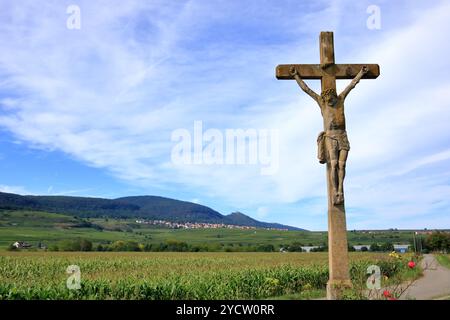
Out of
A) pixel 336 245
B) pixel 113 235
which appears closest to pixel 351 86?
pixel 336 245

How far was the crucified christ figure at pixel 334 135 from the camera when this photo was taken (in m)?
9.77

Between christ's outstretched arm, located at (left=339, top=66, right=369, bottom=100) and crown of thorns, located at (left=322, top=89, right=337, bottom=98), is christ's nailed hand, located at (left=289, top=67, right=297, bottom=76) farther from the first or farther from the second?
christ's outstretched arm, located at (left=339, top=66, right=369, bottom=100)

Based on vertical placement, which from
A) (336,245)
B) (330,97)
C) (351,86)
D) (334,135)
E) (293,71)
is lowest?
(336,245)

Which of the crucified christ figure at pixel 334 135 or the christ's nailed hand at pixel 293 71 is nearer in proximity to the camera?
the crucified christ figure at pixel 334 135

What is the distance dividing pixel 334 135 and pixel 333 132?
0.08 metres

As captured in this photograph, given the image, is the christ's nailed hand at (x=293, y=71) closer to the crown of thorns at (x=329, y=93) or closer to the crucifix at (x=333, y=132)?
the crucifix at (x=333, y=132)

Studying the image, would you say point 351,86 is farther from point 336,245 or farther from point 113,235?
point 113,235

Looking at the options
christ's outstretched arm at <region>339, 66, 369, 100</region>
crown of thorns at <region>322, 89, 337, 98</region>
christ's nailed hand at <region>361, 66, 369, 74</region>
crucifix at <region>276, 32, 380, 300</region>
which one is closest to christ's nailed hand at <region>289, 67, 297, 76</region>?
crucifix at <region>276, 32, 380, 300</region>

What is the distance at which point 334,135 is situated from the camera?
9852 mm

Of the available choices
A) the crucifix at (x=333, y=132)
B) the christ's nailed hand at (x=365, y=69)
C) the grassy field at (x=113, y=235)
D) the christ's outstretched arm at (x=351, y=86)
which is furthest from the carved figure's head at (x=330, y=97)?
the grassy field at (x=113, y=235)

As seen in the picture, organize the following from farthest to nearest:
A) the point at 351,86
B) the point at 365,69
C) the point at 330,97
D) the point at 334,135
A: the point at 365,69
the point at 351,86
the point at 330,97
the point at 334,135

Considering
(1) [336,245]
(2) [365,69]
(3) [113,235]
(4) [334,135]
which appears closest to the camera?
(1) [336,245]
